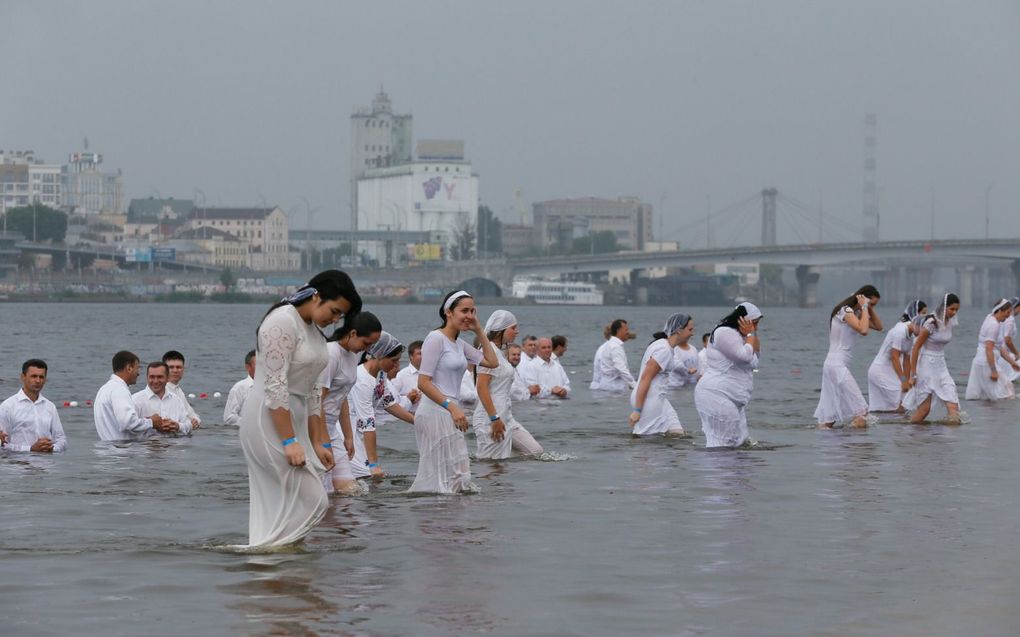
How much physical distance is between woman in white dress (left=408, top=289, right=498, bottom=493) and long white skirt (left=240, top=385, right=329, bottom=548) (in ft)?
9.10

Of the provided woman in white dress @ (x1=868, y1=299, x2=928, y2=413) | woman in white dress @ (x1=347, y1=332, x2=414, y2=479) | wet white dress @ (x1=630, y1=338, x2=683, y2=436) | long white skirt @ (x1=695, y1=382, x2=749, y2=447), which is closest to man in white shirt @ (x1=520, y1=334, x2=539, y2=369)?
woman in white dress @ (x1=868, y1=299, x2=928, y2=413)

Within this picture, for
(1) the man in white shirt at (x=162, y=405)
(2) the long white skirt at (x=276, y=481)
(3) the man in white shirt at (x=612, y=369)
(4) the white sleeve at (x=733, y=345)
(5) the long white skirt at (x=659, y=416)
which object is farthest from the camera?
(3) the man in white shirt at (x=612, y=369)

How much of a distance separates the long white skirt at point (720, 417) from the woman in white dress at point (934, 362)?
4253mm

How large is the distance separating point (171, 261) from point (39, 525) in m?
185

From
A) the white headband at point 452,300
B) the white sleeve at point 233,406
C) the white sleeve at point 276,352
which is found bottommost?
the white sleeve at point 233,406

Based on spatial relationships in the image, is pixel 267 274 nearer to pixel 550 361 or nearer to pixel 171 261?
pixel 171 261

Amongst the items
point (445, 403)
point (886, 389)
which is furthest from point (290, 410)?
point (886, 389)

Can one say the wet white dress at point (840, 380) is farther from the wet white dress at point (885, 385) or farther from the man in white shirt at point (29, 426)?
the man in white shirt at point (29, 426)

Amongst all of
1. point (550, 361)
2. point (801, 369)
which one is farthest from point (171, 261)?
point (550, 361)

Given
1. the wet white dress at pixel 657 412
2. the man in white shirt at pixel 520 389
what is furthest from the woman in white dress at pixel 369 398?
the man in white shirt at pixel 520 389

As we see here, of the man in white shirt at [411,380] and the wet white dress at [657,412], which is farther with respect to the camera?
the wet white dress at [657,412]

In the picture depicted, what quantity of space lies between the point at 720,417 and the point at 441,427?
192 inches

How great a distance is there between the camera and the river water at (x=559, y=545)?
9.27 m

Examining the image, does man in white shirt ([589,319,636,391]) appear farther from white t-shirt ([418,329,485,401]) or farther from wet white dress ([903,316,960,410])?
white t-shirt ([418,329,485,401])
